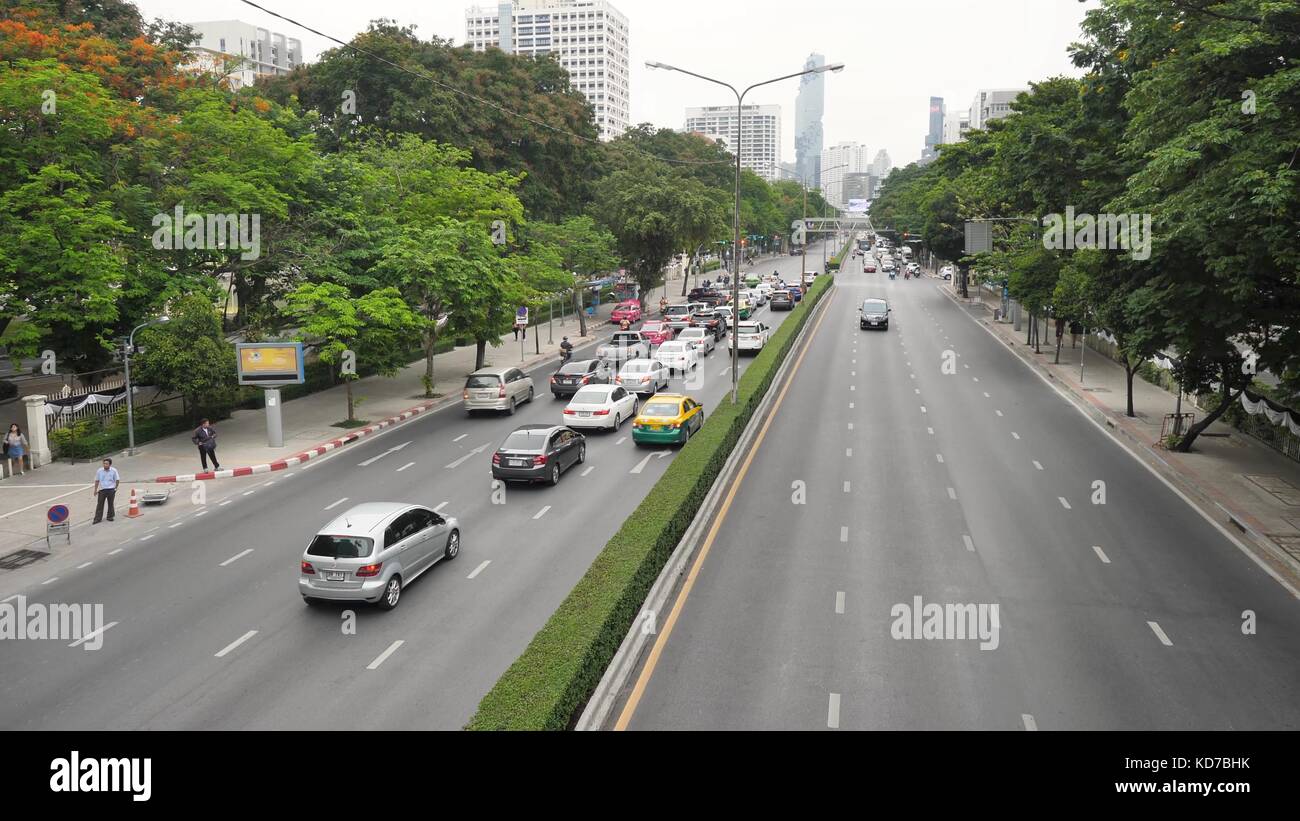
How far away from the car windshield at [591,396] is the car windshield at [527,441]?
5.78m

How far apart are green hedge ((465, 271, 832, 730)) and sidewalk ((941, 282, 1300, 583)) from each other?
37.6 ft

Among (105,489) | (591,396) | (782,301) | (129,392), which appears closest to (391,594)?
(105,489)

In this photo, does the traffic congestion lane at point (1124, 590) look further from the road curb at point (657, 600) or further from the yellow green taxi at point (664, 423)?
the yellow green taxi at point (664, 423)

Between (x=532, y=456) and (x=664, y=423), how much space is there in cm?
517

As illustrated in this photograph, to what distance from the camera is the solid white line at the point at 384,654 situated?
1305cm

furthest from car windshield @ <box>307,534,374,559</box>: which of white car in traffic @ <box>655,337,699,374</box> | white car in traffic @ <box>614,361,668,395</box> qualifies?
white car in traffic @ <box>655,337,699,374</box>

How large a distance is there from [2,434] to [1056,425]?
33.8 meters

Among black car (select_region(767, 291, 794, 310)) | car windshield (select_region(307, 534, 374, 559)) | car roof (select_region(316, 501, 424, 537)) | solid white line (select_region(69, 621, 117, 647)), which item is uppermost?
black car (select_region(767, 291, 794, 310))

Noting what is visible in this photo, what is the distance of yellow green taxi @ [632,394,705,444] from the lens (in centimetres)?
2633

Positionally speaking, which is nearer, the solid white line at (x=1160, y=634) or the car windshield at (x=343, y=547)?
the solid white line at (x=1160, y=634)

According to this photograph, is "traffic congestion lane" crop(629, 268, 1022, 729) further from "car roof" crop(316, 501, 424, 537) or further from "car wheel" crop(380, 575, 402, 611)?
"car roof" crop(316, 501, 424, 537)

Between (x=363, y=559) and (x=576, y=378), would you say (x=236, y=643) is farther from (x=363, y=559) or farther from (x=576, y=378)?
(x=576, y=378)

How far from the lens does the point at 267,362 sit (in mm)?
28188

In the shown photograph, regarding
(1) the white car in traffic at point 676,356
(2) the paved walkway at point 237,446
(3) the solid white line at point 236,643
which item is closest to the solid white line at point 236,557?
(3) the solid white line at point 236,643
